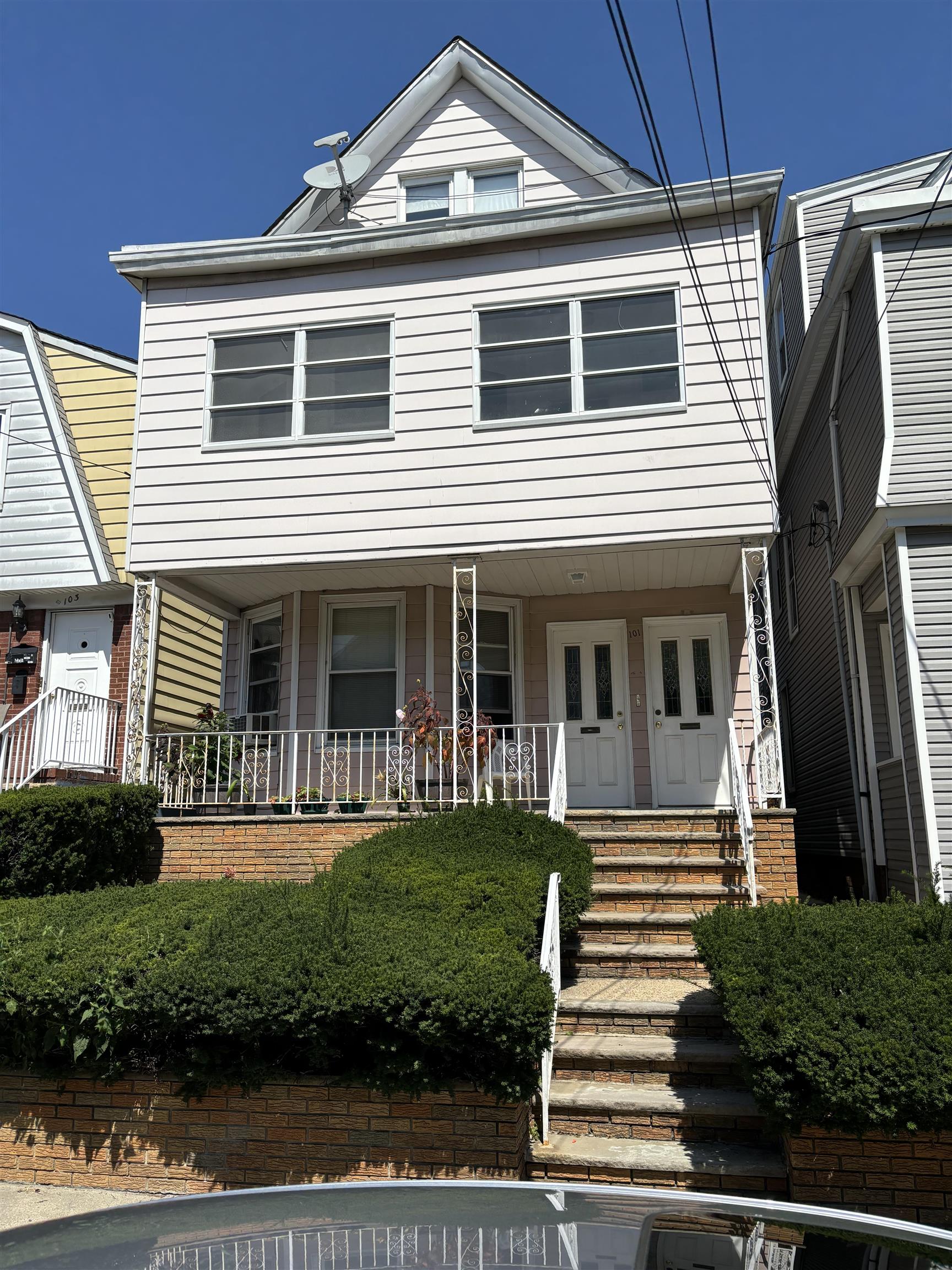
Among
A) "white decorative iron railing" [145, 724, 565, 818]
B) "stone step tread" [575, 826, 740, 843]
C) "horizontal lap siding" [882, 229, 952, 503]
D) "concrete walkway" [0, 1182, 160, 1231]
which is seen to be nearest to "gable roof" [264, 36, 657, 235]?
"horizontal lap siding" [882, 229, 952, 503]

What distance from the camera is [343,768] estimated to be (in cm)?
1171

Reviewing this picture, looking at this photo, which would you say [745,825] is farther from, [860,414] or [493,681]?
[860,414]

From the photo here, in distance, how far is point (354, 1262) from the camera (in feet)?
5.70

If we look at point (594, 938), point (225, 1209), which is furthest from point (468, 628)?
point (225, 1209)

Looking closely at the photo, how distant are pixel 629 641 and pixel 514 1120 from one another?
769 centimetres

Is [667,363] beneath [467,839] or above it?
above

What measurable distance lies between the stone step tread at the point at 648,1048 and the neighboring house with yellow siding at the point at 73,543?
7.98 metres

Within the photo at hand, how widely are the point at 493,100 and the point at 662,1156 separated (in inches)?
484

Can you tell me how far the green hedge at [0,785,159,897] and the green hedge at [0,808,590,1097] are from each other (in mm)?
2484

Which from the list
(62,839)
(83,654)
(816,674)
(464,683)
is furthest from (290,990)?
(816,674)

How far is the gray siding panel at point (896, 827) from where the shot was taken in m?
9.43

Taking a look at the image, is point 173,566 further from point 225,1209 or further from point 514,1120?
point 225,1209

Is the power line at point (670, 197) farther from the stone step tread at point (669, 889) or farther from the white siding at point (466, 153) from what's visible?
the stone step tread at point (669, 889)

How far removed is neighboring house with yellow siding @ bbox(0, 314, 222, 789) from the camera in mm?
13078
